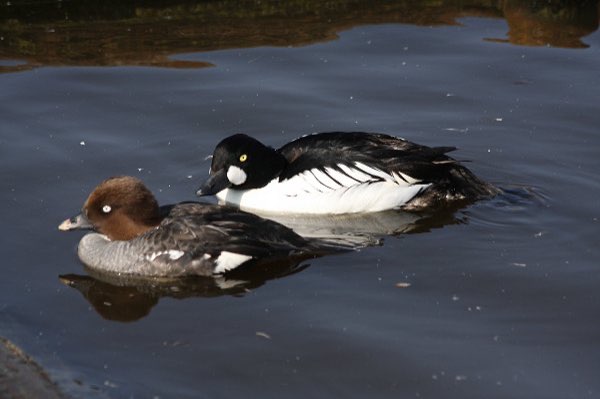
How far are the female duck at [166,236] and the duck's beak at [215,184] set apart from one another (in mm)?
967

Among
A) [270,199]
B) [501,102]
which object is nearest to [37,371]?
[270,199]

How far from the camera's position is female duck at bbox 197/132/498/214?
10.1 meters

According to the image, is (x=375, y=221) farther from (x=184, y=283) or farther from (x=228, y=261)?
(x=184, y=283)

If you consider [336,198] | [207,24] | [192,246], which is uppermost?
[207,24]

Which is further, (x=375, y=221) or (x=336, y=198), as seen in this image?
(x=336, y=198)

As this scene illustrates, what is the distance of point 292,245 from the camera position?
8.80 metres

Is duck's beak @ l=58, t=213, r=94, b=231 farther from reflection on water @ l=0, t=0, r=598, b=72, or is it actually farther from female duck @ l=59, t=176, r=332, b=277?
reflection on water @ l=0, t=0, r=598, b=72

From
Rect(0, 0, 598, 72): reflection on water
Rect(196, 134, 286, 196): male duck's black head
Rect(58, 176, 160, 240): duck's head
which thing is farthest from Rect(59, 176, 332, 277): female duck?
Rect(0, 0, 598, 72): reflection on water

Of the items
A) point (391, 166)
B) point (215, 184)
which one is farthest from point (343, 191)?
point (215, 184)

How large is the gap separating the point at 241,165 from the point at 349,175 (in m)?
0.94

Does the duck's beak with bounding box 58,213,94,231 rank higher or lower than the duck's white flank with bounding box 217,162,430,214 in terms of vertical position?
higher

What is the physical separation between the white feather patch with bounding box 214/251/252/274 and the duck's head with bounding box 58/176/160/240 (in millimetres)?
626

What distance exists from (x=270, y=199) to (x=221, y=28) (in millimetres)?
4648

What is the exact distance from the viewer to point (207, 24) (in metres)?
14.4
